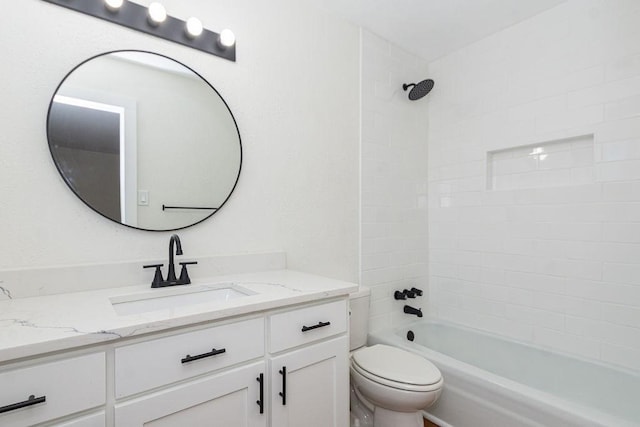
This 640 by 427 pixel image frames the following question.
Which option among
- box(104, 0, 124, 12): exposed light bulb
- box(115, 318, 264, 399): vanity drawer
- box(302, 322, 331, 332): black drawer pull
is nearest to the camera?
box(115, 318, 264, 399): vanity drawer

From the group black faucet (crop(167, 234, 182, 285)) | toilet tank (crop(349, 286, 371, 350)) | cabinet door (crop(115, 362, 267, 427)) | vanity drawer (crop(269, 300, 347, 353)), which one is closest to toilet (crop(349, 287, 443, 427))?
toilet tank (crop(349, 286, 371, 350))

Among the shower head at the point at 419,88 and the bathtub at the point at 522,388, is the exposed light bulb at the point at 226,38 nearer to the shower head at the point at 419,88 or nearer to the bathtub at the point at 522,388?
the shower head at the point at 419,88

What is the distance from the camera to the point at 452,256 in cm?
251

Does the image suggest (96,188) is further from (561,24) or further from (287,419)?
(561,24)

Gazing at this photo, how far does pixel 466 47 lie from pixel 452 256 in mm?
1611

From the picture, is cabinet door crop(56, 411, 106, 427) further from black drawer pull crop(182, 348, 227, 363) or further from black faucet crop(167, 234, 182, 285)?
black faucet crop(167, 234, 182, 285)

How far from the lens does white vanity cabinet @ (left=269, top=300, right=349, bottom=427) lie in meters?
1.10

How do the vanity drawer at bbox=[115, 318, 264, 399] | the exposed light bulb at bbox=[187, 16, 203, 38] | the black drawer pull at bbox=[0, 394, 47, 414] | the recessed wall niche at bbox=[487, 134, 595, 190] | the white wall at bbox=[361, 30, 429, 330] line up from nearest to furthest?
the black drawer pull at bbox=[0, 394, 47, 414]
the vanity drawer at bbox=[115, 318, 264, 399]
the exposed light bulb at bbox=[187, 16, 203, 38]
the recessed wall niche at bbox=[487, 134, 595, 190]
the white wall at bbox=[361, 30, 429, 330]

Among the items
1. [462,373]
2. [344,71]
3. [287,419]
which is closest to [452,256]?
[462,373]

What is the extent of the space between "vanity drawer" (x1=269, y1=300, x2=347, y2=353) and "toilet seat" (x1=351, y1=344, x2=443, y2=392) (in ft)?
1.38

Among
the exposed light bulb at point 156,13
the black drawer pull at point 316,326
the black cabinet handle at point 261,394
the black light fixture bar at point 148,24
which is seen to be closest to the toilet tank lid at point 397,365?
the black drawer pull at point 316,326

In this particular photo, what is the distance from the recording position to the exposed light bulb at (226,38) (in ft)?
5.08

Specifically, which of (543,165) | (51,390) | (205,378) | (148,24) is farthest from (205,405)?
(543,165)

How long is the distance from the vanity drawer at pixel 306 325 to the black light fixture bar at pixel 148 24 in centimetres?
129
